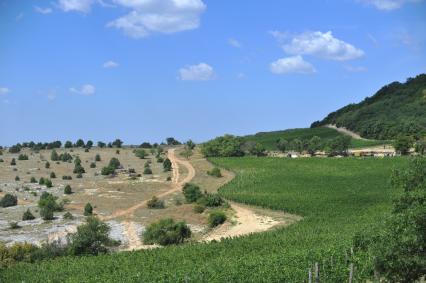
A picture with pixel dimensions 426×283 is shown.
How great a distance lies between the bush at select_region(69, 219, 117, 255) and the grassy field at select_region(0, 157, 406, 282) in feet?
12.2

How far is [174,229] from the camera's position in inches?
2119

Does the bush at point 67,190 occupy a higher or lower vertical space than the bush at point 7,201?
higher

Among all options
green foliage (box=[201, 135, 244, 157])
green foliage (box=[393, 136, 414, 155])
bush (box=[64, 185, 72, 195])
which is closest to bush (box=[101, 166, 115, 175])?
bush (box=[64, 185, 72, 195])

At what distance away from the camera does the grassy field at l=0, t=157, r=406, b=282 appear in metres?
31.1

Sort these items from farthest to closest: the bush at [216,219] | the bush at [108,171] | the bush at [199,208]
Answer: the bush at [108,171] → the bush at [199,208] → the bush at [216,219]

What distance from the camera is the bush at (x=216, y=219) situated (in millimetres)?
60822

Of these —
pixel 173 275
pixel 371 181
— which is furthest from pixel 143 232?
pixel 371 181

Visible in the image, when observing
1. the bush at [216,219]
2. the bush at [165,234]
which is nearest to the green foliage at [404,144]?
the bush at [216,219]

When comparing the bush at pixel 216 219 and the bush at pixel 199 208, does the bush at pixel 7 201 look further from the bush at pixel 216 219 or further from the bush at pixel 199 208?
the bush at pixel 216 219

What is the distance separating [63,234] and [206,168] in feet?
217

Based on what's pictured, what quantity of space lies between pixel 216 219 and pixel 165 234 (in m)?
9.64

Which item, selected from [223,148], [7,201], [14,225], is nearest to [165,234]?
[14,225]

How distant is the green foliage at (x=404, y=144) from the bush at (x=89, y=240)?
3410 inches

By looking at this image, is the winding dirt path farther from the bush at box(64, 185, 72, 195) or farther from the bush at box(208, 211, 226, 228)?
the bush at box(64, 185, 72, 195)
